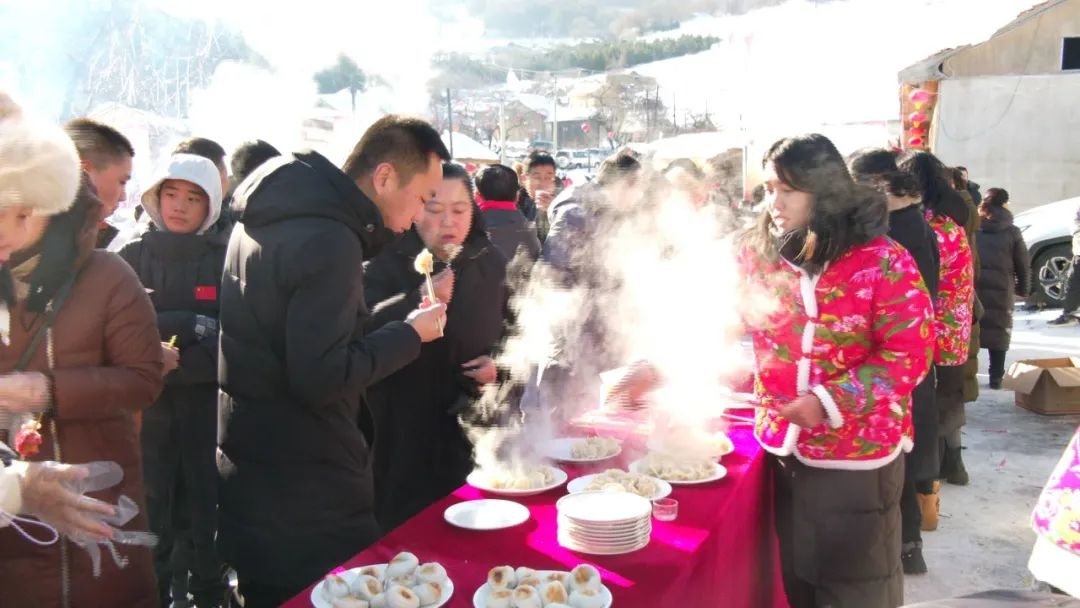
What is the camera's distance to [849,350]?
2.48m

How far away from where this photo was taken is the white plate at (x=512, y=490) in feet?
7.84

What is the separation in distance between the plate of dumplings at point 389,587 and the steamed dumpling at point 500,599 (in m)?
0.10

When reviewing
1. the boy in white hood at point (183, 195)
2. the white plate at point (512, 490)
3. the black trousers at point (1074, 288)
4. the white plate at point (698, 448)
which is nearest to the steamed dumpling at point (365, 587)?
the white plate at point (512, 490)

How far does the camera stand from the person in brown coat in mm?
1937

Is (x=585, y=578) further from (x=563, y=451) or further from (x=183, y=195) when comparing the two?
(x=183, y=195)

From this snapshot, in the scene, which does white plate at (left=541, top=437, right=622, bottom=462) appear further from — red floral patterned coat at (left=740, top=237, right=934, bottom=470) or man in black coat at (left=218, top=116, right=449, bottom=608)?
man in black coat at (left=218, top=116, right=449, bottom=608)

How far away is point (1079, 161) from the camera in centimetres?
1316

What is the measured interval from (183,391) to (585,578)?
220 centimetres

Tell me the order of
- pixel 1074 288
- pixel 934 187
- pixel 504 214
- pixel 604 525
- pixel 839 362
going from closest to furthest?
pixel 604 525, pixel 839 362, pixel 934 187, pixel 504 214, pixel 1074 288

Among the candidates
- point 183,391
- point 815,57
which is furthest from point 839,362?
point 815,57

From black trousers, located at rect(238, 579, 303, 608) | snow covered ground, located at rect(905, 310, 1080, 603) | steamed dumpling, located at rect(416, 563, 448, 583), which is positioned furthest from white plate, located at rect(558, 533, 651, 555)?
snow covered ground, located at rect(905, 310, 1080, 603)

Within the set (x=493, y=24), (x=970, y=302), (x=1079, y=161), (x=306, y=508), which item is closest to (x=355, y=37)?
(x=493, y=24)

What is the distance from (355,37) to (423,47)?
344 millimetres

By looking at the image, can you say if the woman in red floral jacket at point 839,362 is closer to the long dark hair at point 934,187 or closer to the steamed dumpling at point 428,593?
the steamed dumpling at point 428,593
